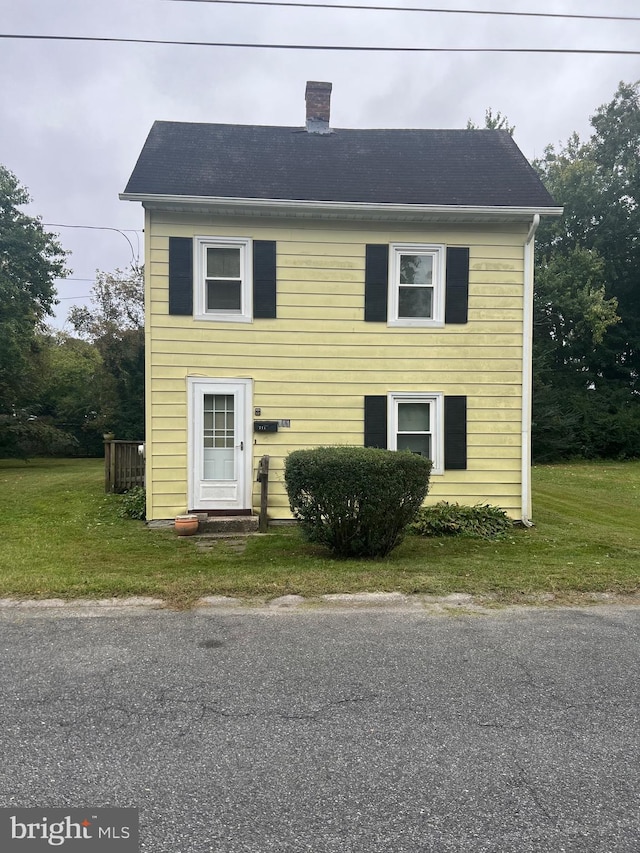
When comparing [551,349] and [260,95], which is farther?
[551,349]

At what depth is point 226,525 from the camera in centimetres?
832

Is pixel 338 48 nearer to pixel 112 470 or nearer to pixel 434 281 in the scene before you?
pixel 434 281

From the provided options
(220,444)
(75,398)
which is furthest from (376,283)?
(75,398)

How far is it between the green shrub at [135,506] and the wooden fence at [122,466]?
1684mm

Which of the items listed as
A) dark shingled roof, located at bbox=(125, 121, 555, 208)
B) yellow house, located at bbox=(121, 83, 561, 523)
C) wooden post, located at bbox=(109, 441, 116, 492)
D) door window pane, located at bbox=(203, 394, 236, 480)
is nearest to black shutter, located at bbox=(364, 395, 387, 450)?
yellow house, located at bbox=(121, 83, 561, 523)

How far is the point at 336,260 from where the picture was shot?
30.0 feet

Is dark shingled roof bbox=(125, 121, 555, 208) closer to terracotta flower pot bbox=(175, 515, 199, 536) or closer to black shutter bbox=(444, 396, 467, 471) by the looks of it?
black shutter bbox=(444, 396, 467, 471)

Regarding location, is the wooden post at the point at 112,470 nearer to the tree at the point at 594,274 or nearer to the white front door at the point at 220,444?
the white front door at the point at 220,444

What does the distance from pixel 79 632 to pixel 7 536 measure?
15.1 ft

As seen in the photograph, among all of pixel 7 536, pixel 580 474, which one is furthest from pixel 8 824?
pixel 580 474

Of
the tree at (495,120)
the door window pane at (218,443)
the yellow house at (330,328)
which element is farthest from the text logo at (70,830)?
the tree at (495,120)

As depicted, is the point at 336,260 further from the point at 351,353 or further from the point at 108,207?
the point at 108,207

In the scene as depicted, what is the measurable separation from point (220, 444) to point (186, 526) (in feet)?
5.35

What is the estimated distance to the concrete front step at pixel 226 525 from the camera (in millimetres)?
8281
